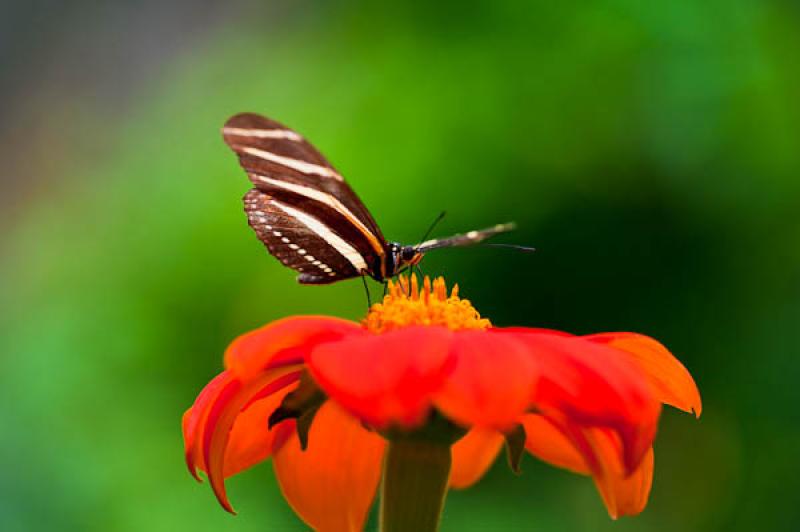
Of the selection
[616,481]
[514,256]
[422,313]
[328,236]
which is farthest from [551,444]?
[514,256]

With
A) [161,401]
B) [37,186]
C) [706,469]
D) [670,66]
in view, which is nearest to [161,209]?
[161,401]

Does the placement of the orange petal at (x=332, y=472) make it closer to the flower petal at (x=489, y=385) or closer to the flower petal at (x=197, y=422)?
the flower petal at (x=197, y=422)

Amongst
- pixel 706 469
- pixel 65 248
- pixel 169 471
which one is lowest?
pixel 706 469

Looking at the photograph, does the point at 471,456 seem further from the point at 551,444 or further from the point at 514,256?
the point at 514,256

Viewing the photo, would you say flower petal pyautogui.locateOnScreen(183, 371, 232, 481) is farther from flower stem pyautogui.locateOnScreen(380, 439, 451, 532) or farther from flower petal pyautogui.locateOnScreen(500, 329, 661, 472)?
flower petal pyautogui.locateOnScreen(500, 329, 661, 472)

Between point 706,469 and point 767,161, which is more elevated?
point 767,161

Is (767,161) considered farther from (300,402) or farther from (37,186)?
(37,186)

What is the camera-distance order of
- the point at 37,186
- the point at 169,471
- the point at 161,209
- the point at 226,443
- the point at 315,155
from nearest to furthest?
the point at 226,443 < the point at 315,155 < the point at 169,471 < the point at 161,209 < the point at 37,186
